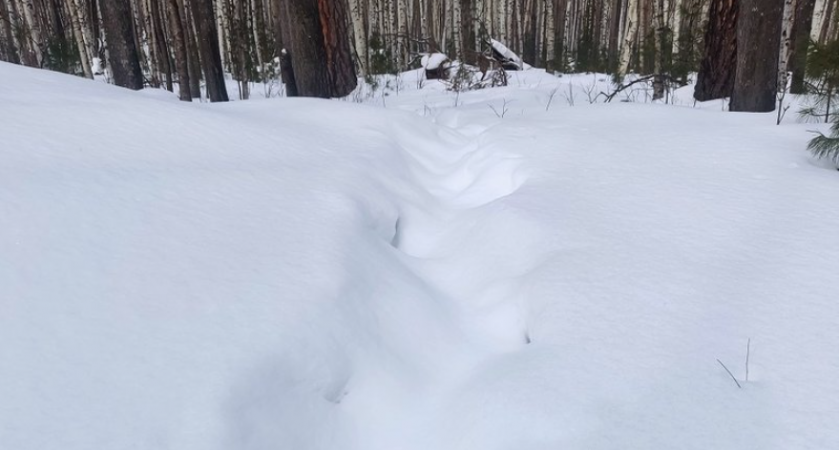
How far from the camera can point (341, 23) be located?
17.9 ft

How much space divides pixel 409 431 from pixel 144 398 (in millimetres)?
468

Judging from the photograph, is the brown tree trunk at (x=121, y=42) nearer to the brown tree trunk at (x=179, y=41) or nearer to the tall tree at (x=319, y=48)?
the brown tree trunk at (x=179, y=41)

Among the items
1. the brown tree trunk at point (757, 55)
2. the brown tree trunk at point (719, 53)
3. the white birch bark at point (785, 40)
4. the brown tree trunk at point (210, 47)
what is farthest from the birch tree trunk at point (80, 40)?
the white birch bark at point (785, 40)

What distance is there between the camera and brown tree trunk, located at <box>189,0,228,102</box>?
4848mm

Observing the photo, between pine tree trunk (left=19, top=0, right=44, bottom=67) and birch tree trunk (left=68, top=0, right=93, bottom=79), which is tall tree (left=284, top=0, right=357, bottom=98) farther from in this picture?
pine tree trunk (left=19, top=0, right=44, bottom=67)

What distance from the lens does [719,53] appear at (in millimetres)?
4539

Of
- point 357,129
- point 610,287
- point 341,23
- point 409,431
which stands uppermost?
point 341,23

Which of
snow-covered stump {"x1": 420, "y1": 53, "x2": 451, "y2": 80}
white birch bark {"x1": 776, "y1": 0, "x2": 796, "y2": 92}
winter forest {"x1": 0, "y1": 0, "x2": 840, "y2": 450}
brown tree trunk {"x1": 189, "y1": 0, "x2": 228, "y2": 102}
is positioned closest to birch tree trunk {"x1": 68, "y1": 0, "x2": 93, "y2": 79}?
brown tree trunk {"x1": 189, "y1": 0, "x2": 228, "y2": 102}

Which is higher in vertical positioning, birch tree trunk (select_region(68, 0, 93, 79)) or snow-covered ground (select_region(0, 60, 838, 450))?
birch tree trunk (select_region(68, 0, 93, 79))

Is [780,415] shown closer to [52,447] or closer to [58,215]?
[52,447]

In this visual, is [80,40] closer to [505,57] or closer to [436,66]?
[436,66]

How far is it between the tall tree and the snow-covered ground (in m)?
3.03

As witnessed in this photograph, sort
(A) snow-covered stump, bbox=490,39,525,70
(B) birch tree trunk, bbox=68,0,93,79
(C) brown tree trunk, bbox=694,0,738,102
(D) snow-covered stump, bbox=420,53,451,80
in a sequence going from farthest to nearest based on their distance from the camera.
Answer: (A) snow-covered stump, bbox=490,39,525,70 → (D) snow-covered stump, bbox=420,53,451,80 → (B) birch tree trunk, bbox=68,0,93,79 → (C) brown tree trunk, bbox=694,0,738,102

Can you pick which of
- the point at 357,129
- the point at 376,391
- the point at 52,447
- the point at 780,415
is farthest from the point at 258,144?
the point at 780,415
